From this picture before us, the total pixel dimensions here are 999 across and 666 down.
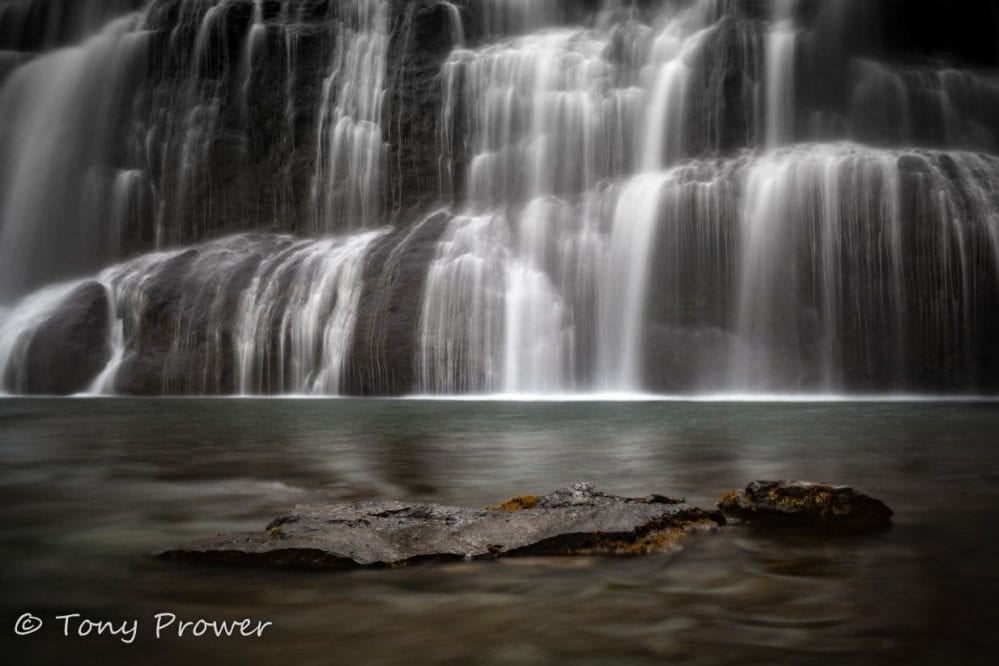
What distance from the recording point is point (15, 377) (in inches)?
1057

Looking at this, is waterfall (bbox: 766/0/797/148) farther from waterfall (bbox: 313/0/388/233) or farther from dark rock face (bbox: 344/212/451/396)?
waterfall (bbox: 313/0/388/233)

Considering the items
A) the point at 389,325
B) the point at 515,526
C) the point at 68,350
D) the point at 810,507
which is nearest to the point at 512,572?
the point at 515,526

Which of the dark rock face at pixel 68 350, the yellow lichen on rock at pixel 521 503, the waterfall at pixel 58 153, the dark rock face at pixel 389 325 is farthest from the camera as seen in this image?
the waterfall at pixel 58 153

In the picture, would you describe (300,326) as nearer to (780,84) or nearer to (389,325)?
(389,325)

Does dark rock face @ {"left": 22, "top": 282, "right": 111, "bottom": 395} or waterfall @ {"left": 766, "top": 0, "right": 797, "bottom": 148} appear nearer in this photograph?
dark rock face @ {"left": 22, "top": 282, "right": 111, "bottom": 395}

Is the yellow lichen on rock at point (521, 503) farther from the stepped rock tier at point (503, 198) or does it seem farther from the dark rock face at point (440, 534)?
the stepped rock tier at point (503, 198)

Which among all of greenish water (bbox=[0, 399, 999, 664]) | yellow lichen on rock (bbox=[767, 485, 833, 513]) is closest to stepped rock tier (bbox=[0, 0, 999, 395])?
greenish water (bbox=[0, 399, 999, 664])

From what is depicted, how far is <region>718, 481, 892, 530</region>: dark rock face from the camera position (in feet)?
16.6

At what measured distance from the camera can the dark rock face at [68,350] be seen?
26.4 m

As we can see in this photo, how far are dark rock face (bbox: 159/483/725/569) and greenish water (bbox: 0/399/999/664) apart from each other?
0.18 m

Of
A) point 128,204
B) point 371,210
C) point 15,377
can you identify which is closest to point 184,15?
point 128,204

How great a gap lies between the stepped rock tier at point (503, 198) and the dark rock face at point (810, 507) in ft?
57.2

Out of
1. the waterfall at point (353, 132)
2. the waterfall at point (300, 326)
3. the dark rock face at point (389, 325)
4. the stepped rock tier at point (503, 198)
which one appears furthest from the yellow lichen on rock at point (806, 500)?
the waterfall at point (353, 132)

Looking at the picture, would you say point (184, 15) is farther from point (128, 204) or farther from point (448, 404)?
point (448, 404)
